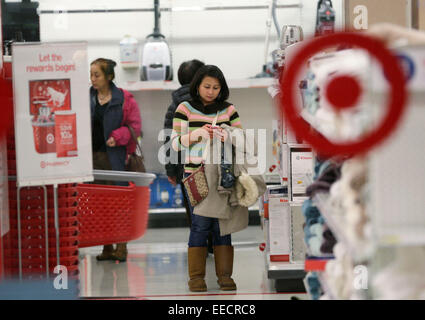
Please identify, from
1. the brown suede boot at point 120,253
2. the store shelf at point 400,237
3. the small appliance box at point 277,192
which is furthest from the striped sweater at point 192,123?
the store shelf at point 400,237

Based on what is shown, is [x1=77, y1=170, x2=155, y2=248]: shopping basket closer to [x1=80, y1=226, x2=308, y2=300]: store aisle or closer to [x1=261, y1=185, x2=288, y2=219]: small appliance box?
[x1=80, y1=226, x2=308, y2=300]: store aisle

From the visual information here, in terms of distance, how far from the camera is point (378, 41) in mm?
2260

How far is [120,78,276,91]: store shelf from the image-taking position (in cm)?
710

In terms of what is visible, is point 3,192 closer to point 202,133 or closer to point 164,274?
point 202,133

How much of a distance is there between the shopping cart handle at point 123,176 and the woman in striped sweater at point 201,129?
44 cm

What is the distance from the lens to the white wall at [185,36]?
7402 mm

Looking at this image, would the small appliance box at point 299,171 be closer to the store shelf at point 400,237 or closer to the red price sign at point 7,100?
the red price sign at point 7,100

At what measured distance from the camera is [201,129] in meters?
4.89

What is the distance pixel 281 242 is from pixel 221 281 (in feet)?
1.61

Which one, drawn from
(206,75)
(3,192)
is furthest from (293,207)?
(3,192)

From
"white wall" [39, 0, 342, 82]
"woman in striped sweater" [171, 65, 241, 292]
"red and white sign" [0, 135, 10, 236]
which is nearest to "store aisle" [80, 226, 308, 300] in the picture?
"woman in striped sweater" [171, 65, 241, 292]

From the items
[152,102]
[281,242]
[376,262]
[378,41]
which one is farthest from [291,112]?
[152,102]

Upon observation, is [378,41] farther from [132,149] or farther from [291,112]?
[132,149]

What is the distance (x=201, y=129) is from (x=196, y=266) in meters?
0.91
